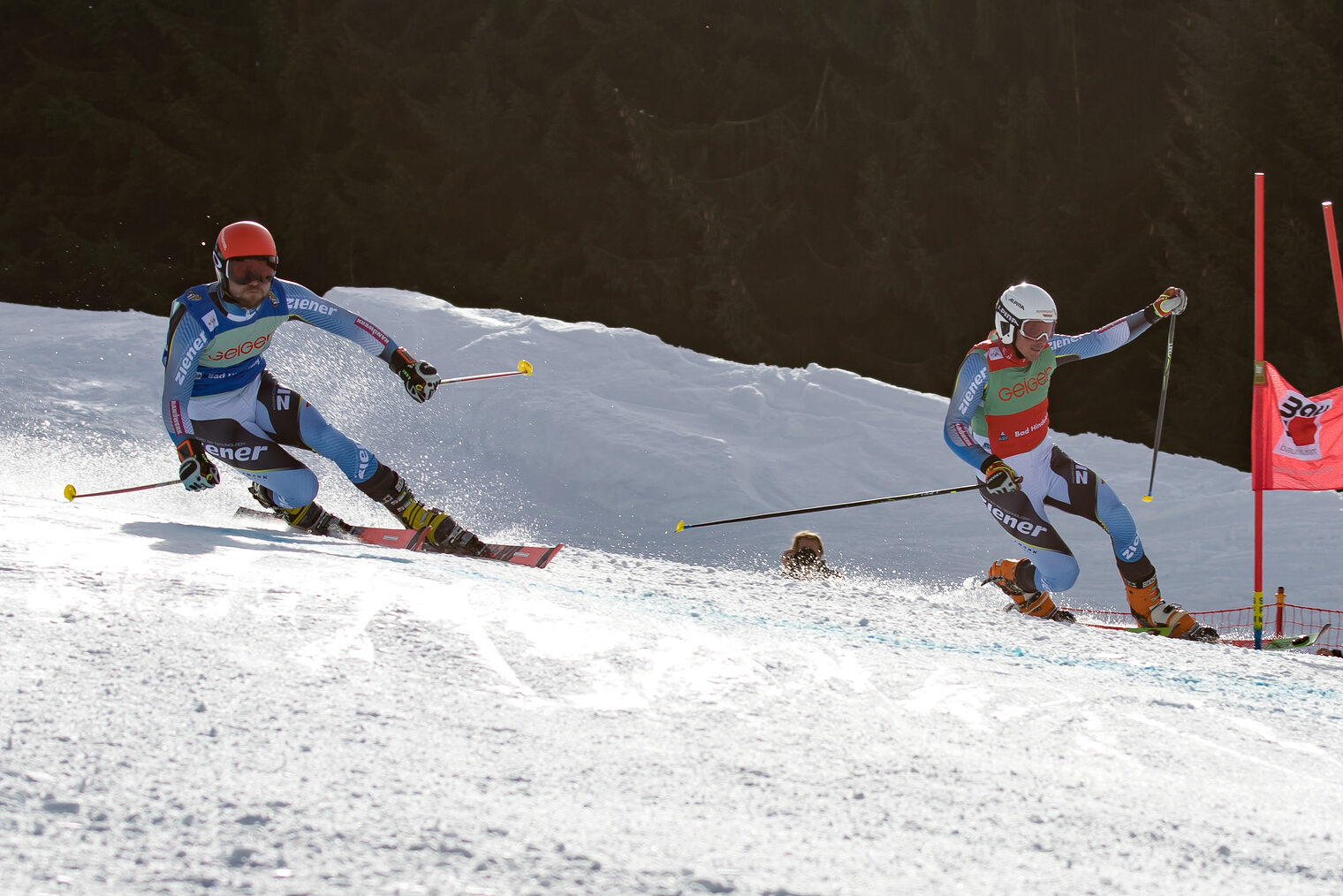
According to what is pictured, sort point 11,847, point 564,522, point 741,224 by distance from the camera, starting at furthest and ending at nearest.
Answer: point 741,224, point 564,522, point 11,847

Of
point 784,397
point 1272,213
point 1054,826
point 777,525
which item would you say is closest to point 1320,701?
point 1054,826

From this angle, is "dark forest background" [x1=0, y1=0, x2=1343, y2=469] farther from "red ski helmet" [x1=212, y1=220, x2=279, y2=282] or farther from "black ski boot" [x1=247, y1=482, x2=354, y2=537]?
"red ski helmet" [x1=212, y1=220, x2=279, y2=282]

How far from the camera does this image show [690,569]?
5328 millimetres

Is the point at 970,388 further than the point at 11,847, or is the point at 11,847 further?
the point at 970,388

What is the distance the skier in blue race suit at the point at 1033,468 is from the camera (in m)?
5.63

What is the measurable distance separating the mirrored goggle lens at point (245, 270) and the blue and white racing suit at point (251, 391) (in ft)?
0.35

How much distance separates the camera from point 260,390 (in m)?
5.77

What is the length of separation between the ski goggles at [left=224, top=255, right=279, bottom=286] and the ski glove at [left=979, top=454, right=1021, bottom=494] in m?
3.11

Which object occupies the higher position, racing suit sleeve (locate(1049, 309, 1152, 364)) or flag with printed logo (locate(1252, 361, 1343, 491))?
racing suit sleeve (locate(1049, 309, 1152, 364))

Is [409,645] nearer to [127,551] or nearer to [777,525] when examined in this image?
[127,551]

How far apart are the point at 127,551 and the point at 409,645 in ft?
4.16

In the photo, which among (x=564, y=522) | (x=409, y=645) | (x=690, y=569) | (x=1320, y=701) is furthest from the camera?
(x=564, y=522)

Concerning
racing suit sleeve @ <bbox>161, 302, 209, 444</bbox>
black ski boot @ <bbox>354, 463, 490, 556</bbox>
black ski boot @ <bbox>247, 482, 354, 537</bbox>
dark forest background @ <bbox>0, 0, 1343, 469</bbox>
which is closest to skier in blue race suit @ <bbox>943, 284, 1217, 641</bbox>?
black ski boot @ <bbox>354, 463, 490, 556</bbox>

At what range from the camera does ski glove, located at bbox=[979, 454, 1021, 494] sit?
5.31 meters
